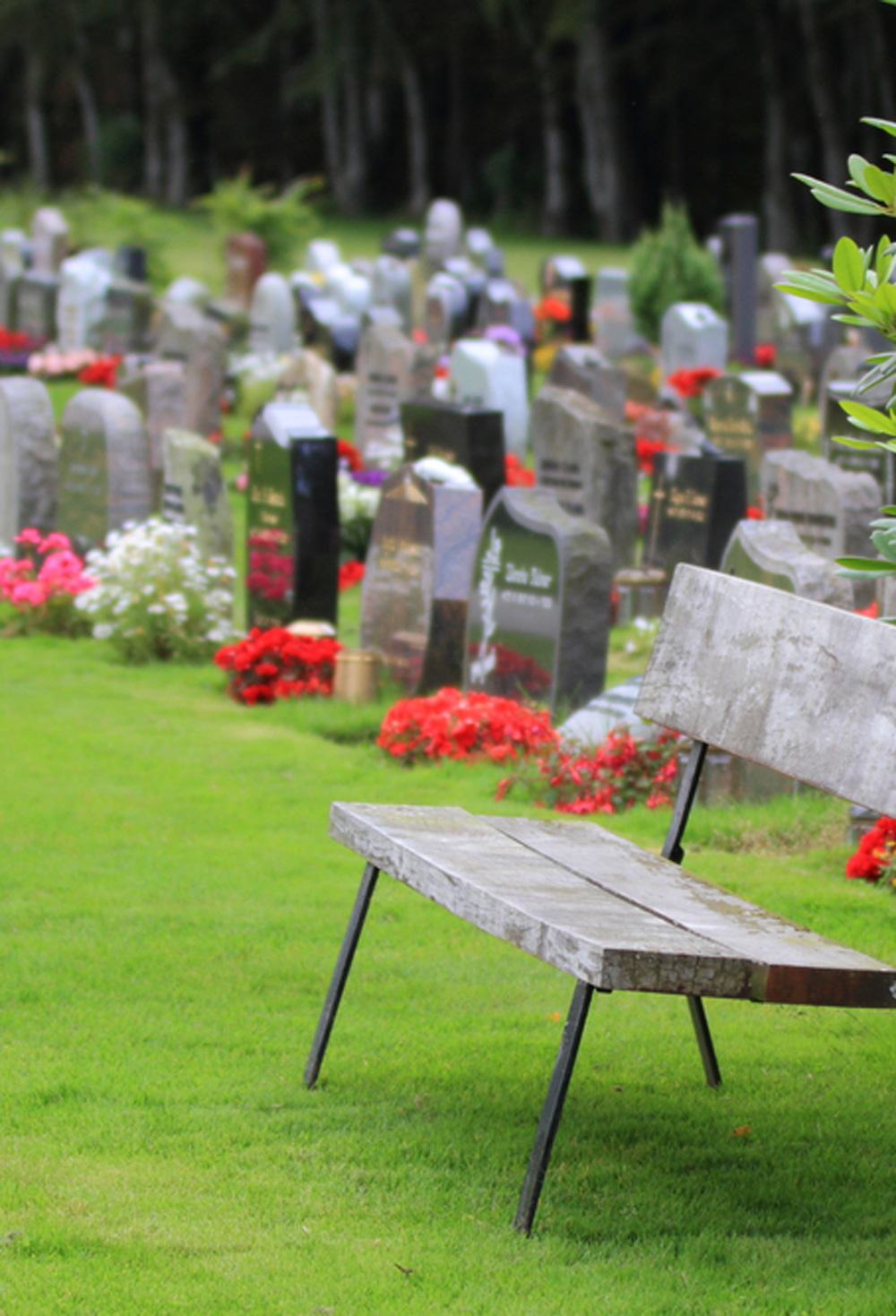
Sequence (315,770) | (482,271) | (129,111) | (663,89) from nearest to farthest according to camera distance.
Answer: (315,770) → (482,271) → (663,89) → (129,111)

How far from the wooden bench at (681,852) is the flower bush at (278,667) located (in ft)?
14.7

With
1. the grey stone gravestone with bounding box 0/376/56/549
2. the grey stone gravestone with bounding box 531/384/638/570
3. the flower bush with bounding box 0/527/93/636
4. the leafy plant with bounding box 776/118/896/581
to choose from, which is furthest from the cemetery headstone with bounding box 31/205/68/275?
the leafy plant with bounding box 776/118/896/581

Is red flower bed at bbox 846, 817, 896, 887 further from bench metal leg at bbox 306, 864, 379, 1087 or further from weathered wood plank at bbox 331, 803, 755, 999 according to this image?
bench metal leg at bbox 306, 864, 379, 1087

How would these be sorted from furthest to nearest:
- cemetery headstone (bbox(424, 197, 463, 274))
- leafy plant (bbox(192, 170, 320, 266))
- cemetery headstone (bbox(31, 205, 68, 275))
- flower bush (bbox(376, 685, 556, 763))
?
cemetery headstone (bbox(424, 197, 463, 274)) → cemetery headstone (bbox(31, 205, 68, 275)) → leafy plant (bbox(192, 170, 320, 266)) → flower bush (bbox(376, 685, 556, 763))

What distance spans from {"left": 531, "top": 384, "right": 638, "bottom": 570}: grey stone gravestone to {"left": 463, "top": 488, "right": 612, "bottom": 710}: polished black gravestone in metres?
2.48

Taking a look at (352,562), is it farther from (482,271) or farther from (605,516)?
(482,271)

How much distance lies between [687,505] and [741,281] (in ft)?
43.5

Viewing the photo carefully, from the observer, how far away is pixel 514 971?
4867 mm

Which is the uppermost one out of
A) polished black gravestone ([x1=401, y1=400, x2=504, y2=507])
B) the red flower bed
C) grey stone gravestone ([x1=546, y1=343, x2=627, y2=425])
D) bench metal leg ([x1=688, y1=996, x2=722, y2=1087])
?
grey stone gravestone ([x1=546, y1=343, x2=627, y2=425])

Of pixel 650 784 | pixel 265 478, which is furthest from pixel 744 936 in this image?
pixel 265 478

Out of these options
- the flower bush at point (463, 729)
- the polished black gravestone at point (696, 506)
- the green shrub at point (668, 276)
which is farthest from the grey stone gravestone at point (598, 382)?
the flower bush at point (463, 729)

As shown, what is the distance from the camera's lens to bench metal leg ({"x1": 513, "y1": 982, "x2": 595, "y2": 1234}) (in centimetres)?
306

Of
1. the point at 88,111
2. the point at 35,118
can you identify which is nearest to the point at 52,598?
the point at 35,118

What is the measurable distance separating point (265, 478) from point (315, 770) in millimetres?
2675
